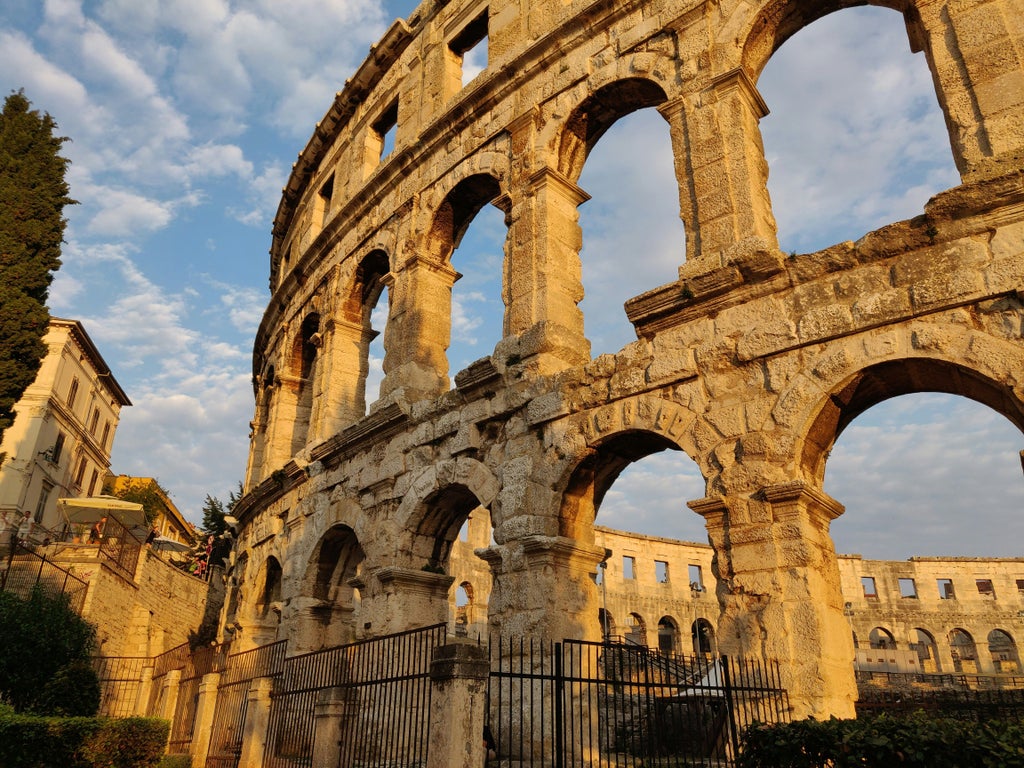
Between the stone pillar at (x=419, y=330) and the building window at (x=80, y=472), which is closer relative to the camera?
the stone pillar at (x=419, y=330)

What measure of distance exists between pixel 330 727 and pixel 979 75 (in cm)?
861

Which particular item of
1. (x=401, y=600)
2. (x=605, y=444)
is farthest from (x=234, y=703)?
(x=605, y=444)

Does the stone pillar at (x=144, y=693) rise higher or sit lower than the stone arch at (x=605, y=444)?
lower

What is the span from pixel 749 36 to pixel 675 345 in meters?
3.76

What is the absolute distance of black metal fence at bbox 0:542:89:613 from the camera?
52.7ft

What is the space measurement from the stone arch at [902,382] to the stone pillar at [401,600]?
5.11 metres

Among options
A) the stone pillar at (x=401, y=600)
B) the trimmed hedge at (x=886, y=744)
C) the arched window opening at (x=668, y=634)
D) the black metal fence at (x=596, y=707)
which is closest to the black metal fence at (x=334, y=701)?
the stone pillar at (x=401, y=600)

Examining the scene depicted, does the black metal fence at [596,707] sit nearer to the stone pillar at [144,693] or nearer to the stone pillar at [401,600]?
the stone pillar at [401,600]

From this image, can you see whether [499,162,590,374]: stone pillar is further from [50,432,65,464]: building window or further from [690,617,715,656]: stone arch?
[50,432,65,464]: building window

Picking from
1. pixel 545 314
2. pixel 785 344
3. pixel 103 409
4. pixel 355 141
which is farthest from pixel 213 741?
pixel 103 409

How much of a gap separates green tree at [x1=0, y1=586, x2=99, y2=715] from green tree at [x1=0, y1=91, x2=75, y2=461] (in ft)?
11.6

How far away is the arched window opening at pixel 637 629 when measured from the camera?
106 ft

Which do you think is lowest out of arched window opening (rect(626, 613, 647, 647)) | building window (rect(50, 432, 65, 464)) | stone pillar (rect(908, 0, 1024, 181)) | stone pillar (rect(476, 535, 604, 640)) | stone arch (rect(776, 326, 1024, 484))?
stone pillar (rect(476, 535, 604, 640))

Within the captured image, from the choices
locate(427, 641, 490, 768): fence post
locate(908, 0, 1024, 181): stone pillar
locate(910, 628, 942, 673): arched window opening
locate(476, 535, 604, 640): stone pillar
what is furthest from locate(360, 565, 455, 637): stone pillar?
locate(910, 628, 942, 673): arched window opening
